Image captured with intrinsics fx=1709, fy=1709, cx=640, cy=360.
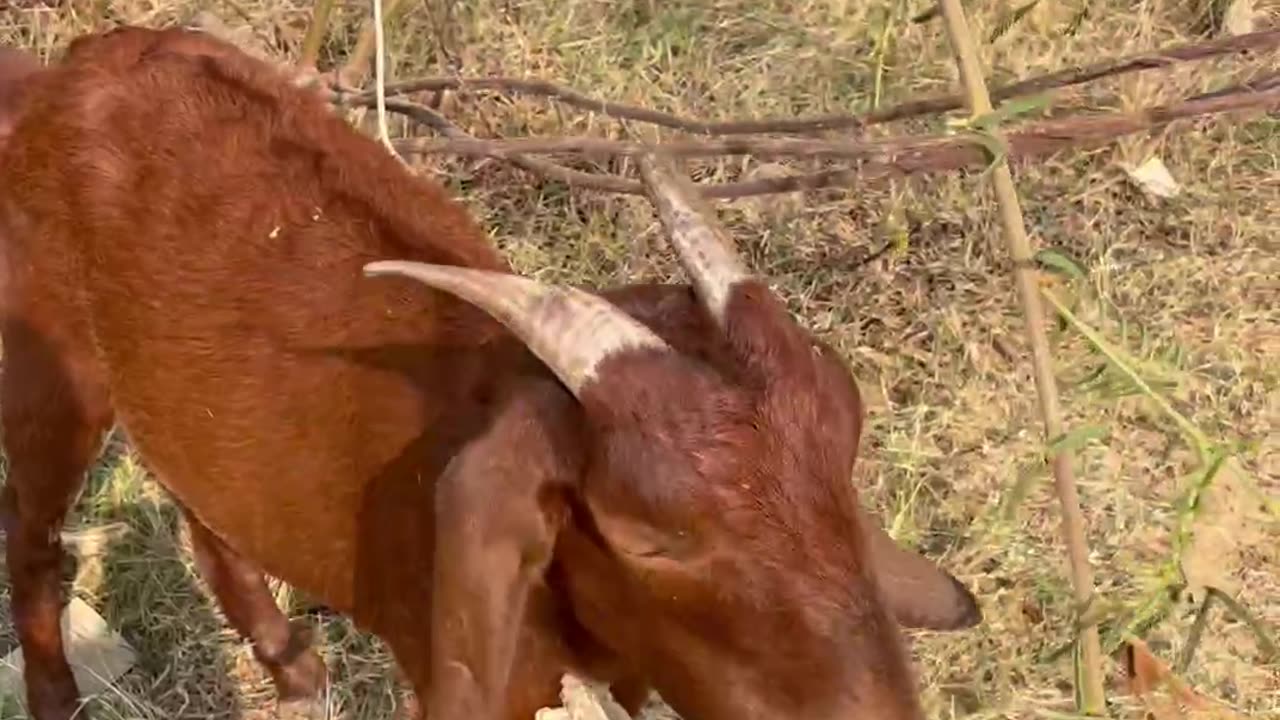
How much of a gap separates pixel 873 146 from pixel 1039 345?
2.98 ft

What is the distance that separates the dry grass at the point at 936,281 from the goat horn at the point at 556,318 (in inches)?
60.2

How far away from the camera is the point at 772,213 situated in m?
5.00

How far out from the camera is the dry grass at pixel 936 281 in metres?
4.05

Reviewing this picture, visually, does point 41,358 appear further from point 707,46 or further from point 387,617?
point 707,46

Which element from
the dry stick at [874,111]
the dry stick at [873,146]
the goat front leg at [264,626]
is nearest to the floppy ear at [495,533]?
the dry stick at [873,146]

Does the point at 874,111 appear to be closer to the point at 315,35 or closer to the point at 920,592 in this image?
the point at 315,35

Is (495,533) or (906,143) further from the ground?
(906,143)

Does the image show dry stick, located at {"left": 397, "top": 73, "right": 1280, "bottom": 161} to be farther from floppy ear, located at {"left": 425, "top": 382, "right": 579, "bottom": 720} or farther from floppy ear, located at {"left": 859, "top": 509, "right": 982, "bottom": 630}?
floppy ear, located at {"left": 425, "top": 382, "right": 579, "bottom": 720}

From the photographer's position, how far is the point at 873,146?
3707mm

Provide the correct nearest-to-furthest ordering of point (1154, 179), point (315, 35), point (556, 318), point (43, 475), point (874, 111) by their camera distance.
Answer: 1. point (556, 318)
2. point (43, 475)
3. point (874, 111)
4. point (315, 35)
5. point (1154, 179)

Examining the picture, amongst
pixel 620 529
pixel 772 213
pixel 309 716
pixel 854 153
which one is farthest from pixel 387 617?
pixel 772 213

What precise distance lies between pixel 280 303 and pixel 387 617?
22.4 inches

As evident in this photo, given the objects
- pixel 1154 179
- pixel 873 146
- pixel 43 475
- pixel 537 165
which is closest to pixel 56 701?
pixel 43 475

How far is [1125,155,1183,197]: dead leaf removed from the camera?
509cm
